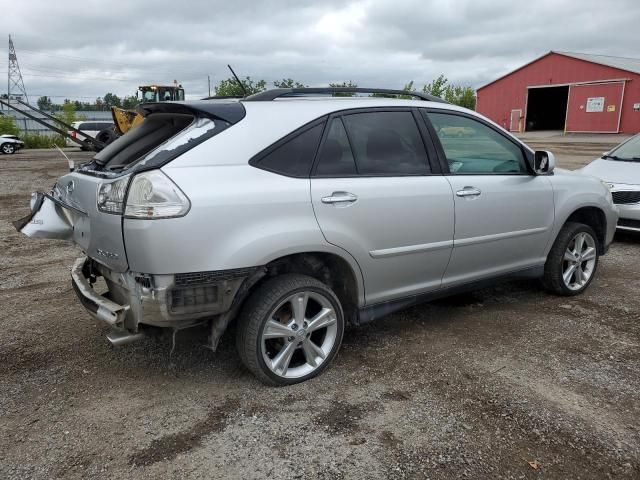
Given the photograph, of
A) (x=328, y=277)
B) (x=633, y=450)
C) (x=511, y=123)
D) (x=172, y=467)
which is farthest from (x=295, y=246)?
(x=511, y=123)

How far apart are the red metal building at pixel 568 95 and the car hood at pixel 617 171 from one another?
93.2 ft

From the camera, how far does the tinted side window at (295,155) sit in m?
3.00

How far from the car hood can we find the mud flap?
21.0 feet

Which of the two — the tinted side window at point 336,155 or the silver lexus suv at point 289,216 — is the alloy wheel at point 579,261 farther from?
the tinted side window at point 336,155

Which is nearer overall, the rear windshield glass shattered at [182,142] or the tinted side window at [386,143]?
the rear windshield glass shattered at [182,142]

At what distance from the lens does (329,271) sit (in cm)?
341

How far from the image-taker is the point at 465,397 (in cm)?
306

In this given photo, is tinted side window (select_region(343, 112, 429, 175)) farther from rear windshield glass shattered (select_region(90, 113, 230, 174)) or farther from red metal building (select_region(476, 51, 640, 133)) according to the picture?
red metal building (select_region(476, 51, 640, 133))

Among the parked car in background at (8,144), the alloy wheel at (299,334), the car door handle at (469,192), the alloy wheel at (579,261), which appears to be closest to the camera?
the alloy wheel at (299,334)

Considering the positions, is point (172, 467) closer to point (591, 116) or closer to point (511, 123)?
point (591, 116)

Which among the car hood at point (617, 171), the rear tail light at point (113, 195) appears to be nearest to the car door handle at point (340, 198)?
the rear tail light at point (113, 195)

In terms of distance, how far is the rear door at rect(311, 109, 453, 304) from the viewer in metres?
3.16

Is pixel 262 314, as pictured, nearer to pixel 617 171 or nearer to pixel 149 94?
pixel 617 171

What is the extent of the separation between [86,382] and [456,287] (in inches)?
103
